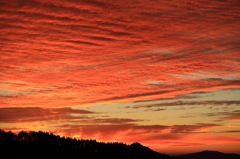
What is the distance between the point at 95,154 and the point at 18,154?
29.5m

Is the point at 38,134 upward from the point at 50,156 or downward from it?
upward

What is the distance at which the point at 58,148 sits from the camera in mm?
88250

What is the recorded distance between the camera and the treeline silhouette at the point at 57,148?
74.9 meters

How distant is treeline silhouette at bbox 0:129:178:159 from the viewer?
74.9 meters

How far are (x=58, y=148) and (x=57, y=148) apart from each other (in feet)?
1.45

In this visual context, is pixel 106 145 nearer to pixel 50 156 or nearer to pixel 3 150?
pixel 50 156

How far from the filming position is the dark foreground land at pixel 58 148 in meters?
74.5

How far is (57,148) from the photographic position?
87875 mm

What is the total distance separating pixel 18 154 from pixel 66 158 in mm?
16303

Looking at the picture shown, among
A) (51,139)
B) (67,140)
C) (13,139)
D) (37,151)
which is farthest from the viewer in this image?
(67,140)

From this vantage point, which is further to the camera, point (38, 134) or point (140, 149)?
point (140, 149)

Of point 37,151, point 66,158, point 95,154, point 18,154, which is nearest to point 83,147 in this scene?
point 95,154

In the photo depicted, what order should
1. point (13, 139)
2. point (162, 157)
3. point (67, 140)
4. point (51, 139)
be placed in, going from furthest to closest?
point (162, 157) < point (67, 140) < point (51, 139) < point (13, 139)

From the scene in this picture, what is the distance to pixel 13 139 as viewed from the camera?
83.8m
